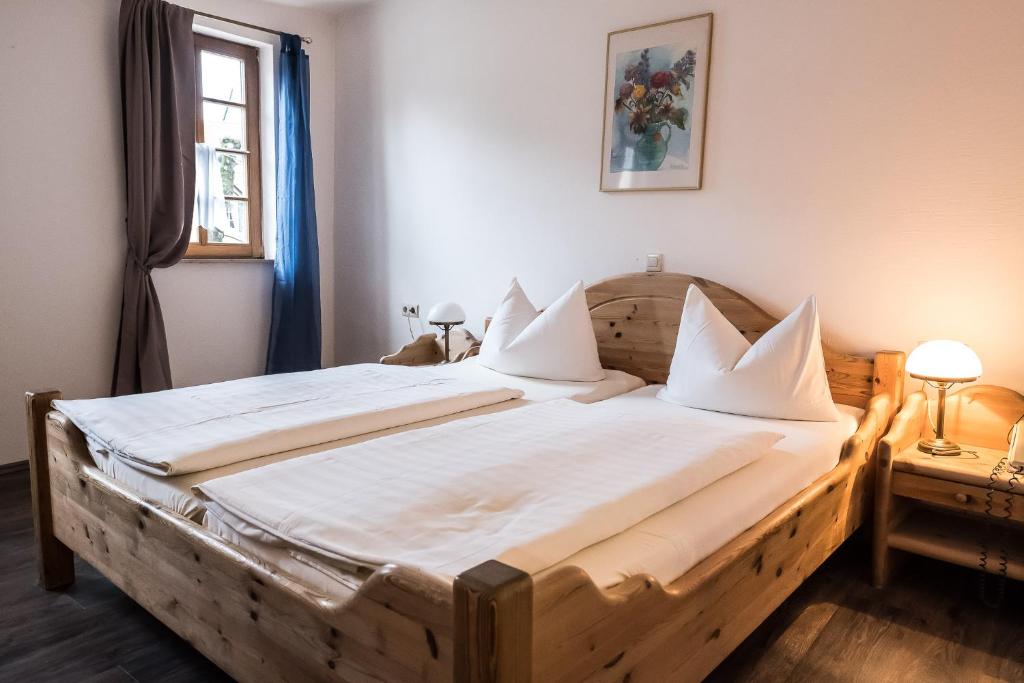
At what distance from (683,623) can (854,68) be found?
7.30 feet

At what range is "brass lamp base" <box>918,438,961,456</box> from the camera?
7.95ft

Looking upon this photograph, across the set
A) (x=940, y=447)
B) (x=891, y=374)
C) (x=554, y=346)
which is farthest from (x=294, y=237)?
→ (x=940, y=447)

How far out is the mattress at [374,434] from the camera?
1.85 metres

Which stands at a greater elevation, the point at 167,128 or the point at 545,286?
the point at 167,128

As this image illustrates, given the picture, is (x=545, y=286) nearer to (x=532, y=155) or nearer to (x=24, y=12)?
(x=532, y=155)

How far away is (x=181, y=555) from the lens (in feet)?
5.53

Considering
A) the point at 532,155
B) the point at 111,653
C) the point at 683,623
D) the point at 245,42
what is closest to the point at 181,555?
the point at 111,653

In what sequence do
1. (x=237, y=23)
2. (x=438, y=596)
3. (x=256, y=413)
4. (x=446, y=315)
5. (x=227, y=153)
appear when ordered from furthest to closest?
(x=227, y=153) → (x=237, y=23) → (x=446, y=315) → (x=256, y=413) → (x=438, y=596)

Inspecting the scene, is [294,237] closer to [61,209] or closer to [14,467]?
[61,209]

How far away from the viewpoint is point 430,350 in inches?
153

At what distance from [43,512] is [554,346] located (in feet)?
6.46

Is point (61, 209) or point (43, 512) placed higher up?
point (61, 209)

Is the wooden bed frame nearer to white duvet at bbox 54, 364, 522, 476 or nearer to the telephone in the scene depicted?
white duvet at bbox 54, 364, 522, 476

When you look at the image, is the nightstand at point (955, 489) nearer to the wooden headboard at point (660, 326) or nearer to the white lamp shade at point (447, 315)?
the wooden headboard at point (660, 326)
